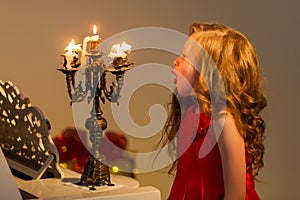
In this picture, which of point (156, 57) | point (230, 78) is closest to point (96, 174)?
point (230, 78)

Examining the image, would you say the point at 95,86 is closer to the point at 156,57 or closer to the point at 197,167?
the point at 197,167

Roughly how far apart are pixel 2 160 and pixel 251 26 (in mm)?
1466

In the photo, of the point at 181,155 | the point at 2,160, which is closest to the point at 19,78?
the point at 181,155

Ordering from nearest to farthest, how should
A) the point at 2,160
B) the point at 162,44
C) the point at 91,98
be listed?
the point at 2,160, the point at 91,98, the point at 162,44

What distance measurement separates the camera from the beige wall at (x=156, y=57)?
219 centimetres

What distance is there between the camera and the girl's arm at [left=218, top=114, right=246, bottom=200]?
1572 mm

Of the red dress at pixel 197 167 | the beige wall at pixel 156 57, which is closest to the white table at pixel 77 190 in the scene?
the red dress at pixel 197 167

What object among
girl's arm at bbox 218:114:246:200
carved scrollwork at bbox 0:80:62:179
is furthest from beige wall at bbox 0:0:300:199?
girl's arm at bbox 218:114:246:200

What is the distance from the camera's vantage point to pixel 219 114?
160 centimetres

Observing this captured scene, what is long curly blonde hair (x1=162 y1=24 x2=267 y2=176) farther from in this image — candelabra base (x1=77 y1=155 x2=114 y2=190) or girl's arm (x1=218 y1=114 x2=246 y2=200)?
candelabra base (x1=77 y1=155 x2=114 y2=190)

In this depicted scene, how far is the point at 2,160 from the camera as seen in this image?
1315 millimetres

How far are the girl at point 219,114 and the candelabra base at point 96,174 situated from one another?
0.21 m

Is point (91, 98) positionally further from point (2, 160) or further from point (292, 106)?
point (292, 106)

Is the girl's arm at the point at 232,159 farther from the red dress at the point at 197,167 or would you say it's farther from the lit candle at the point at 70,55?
the lit candle at the point at 70,55
